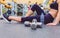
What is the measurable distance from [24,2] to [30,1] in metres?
0.14

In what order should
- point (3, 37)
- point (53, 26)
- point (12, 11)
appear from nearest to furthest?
point (3, 37) → point (53, 26) → point (12, 11)

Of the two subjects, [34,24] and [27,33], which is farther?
[34,24]

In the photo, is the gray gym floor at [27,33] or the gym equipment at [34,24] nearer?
the gray gym floor at [27,33]

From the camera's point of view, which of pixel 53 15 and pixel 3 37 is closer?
pixel 3 37

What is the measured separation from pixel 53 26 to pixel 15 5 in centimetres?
166

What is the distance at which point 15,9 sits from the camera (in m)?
4.48

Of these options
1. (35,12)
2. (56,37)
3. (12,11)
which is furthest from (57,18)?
(12,11)

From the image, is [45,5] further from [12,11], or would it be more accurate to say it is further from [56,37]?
[56,37]

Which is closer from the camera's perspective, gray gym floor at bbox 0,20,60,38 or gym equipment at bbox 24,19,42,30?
gray gym floor at bbox 0,20,60,38

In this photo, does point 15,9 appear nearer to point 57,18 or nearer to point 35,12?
point 35,12

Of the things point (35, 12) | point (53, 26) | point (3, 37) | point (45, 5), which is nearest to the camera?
point (3, 37)

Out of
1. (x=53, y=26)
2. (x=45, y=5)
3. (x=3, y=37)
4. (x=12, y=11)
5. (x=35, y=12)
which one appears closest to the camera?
(x=3, y=37)

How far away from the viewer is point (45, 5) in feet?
13.5

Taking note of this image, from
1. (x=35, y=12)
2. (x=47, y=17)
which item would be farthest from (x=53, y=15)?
(x=35, y=12)
